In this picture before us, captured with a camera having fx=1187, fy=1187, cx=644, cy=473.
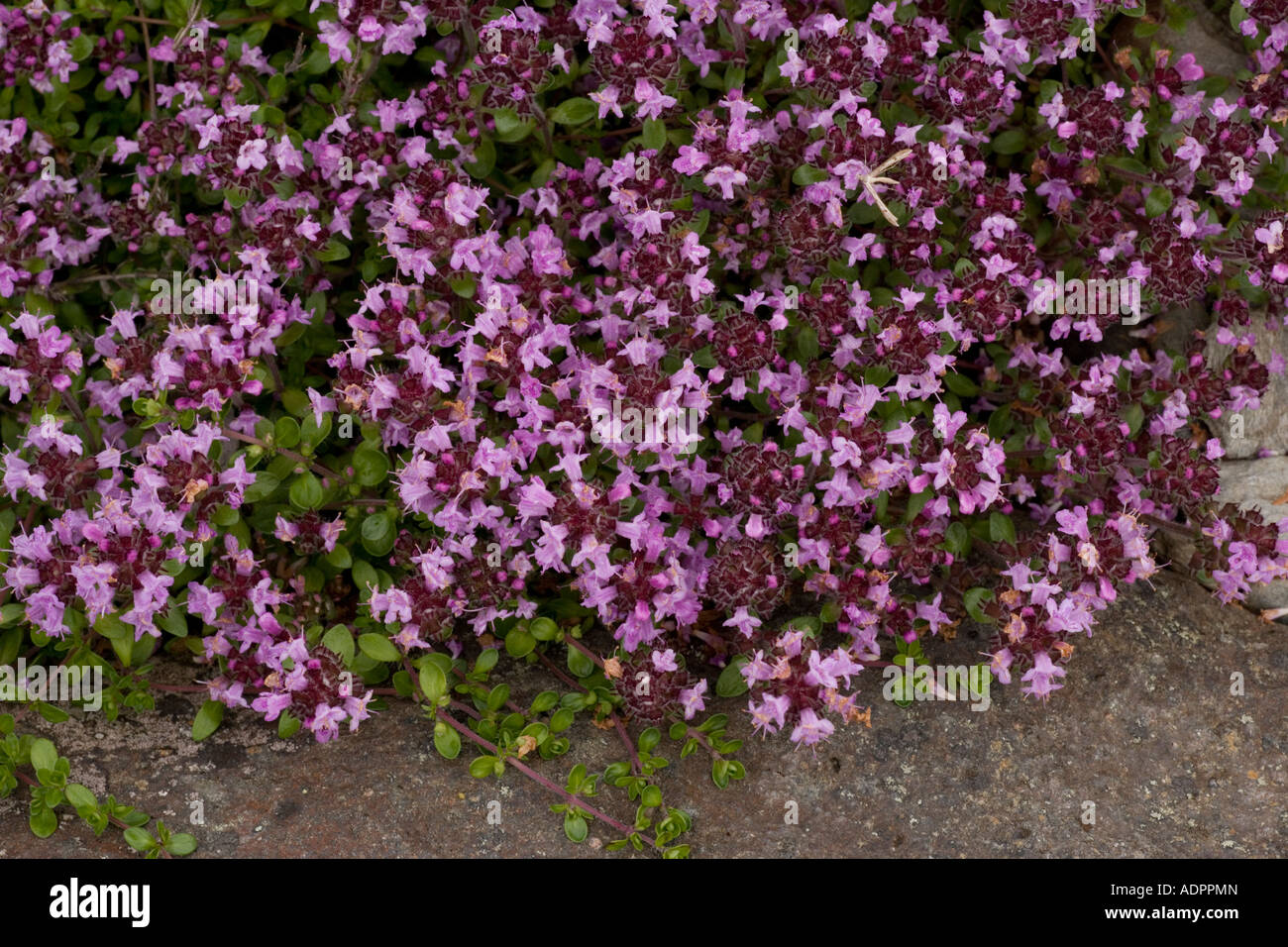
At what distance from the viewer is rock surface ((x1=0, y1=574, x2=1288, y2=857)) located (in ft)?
12.9

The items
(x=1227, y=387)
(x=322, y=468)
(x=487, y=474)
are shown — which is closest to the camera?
(x=487, y=474)

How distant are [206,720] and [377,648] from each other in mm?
733

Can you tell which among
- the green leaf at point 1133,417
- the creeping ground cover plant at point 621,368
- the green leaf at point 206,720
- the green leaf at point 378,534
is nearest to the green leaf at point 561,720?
the creeping ground cover plant at point 621,368

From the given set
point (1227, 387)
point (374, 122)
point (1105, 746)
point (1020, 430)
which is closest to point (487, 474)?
point (374, 122)

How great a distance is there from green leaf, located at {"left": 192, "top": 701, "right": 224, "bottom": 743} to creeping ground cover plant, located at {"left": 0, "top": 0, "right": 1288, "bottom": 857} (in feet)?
0.05

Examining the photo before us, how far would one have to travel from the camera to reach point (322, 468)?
3.99 metres

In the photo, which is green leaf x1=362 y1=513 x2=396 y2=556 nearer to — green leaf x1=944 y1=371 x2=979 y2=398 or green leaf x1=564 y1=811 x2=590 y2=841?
green leaf x1=564 y1=811 x2=590 y2=841

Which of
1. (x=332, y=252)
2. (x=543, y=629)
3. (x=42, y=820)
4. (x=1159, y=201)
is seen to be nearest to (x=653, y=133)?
(x=332, y=252)

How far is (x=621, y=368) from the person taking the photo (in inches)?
150

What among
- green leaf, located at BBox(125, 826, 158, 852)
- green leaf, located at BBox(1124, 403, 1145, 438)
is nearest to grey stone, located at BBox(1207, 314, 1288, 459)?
green leaf, located at BBox(1124, 403, 1145, 438)

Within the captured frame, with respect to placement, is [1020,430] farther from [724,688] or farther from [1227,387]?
[724,688]

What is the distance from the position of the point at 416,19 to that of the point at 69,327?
1.90 m

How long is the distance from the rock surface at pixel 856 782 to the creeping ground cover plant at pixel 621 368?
122mm

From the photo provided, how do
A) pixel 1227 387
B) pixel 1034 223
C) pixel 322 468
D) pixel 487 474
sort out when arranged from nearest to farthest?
pixel 487 474
pixel 322 468
pixel 1227 387
pixel 1034 223
